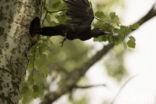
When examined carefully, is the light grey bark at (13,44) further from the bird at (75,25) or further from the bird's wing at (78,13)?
the bird's wing at (78,13)

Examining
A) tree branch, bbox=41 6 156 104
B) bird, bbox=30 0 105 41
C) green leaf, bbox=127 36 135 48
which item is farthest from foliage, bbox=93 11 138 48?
tree branch, bbox=41 6 156 104

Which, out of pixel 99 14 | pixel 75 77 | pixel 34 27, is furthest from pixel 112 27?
pixel 75 77

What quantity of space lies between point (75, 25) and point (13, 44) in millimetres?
605

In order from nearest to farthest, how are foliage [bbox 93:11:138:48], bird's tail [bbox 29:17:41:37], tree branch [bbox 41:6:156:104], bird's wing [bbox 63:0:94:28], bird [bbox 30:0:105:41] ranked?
bird's tail [bbox 29:17:41:37], bird [bbox 30:0:105:41], bird's wing [bbox 63:0:94:28], foliage [bbox 93:11:138:48], tree branch [bbox 41:6:156:104]

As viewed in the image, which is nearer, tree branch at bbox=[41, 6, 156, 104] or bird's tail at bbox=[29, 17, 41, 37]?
bird's tail at bbox=[29, 17, 41, 37]

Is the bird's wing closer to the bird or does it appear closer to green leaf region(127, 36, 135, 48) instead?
the bird

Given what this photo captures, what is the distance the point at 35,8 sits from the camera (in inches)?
95.4

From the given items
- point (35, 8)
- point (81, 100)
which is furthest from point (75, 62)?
point (35, 8)

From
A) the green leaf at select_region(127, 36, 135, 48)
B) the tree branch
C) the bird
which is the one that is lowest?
the tree branch

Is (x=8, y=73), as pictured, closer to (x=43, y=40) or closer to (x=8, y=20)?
(x=8, y=20)

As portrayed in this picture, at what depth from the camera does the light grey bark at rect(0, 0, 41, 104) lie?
6.97ft

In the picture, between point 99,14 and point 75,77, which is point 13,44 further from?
point 75,77

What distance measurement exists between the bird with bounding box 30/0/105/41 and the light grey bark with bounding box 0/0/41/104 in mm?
178

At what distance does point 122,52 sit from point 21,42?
872 centimetres
